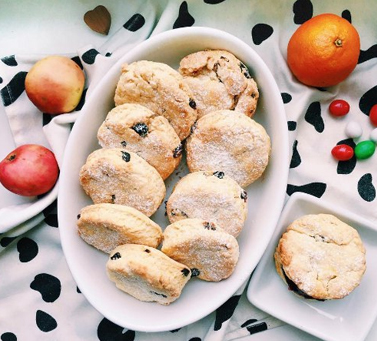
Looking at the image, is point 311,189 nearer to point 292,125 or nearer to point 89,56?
point 292,125

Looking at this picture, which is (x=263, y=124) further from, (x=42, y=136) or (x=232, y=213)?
(x=42, y=136)

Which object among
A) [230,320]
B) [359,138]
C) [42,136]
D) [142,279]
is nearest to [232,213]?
[142,279]

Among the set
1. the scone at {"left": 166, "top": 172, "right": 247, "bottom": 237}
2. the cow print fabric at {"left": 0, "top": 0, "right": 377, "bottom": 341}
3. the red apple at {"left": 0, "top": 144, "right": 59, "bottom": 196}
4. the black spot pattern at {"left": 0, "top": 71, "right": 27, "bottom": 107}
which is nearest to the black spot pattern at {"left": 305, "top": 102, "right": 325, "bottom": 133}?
the cow print fabric at {"left": 0, "top": 0, "right": 377, "bottom": 341}

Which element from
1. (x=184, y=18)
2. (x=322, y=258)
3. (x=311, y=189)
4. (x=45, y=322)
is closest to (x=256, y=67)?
(x=184, y=18)

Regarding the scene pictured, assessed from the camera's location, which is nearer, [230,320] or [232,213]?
[232,213]

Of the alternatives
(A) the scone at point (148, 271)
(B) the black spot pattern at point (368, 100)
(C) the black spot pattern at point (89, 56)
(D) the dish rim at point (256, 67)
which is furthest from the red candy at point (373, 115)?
(C) the black spot pattern at point (89, 56)
